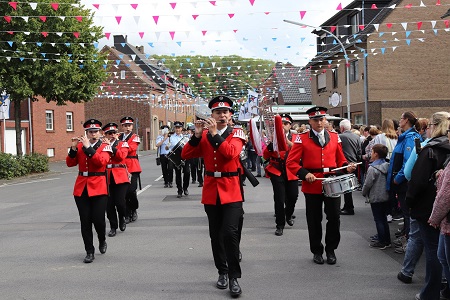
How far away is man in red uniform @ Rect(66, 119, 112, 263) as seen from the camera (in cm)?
710

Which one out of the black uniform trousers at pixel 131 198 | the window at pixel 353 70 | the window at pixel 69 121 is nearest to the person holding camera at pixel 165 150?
the black uniform trousers at pixel 131 198

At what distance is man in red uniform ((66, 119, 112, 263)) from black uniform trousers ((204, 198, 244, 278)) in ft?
6.68

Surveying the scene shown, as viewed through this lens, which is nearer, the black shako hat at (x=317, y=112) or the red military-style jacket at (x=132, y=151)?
the black shako hat at (x=317, y=112)

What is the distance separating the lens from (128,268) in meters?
6.68

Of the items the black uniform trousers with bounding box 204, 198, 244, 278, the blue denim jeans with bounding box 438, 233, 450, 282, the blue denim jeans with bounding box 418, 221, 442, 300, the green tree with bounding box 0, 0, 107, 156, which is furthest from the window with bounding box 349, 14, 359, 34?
the blue denim jeans with bounding box 438, 233, 450, 282

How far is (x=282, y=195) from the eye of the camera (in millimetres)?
8969

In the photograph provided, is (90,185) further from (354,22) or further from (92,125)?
(354,22)

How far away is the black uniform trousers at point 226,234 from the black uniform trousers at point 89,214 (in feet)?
6.70

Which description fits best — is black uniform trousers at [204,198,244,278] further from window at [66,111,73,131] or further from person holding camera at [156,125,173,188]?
window at [66,111,73,131]

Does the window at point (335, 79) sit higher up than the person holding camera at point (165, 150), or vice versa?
the window at point (335, 79)

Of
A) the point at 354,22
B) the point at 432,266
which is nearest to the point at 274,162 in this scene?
the point at 432,266

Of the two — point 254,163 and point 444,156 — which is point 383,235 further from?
point 254,163

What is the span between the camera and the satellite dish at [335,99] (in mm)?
35112

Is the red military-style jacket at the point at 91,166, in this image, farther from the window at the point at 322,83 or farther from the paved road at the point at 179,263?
the window at the point at 322,83
